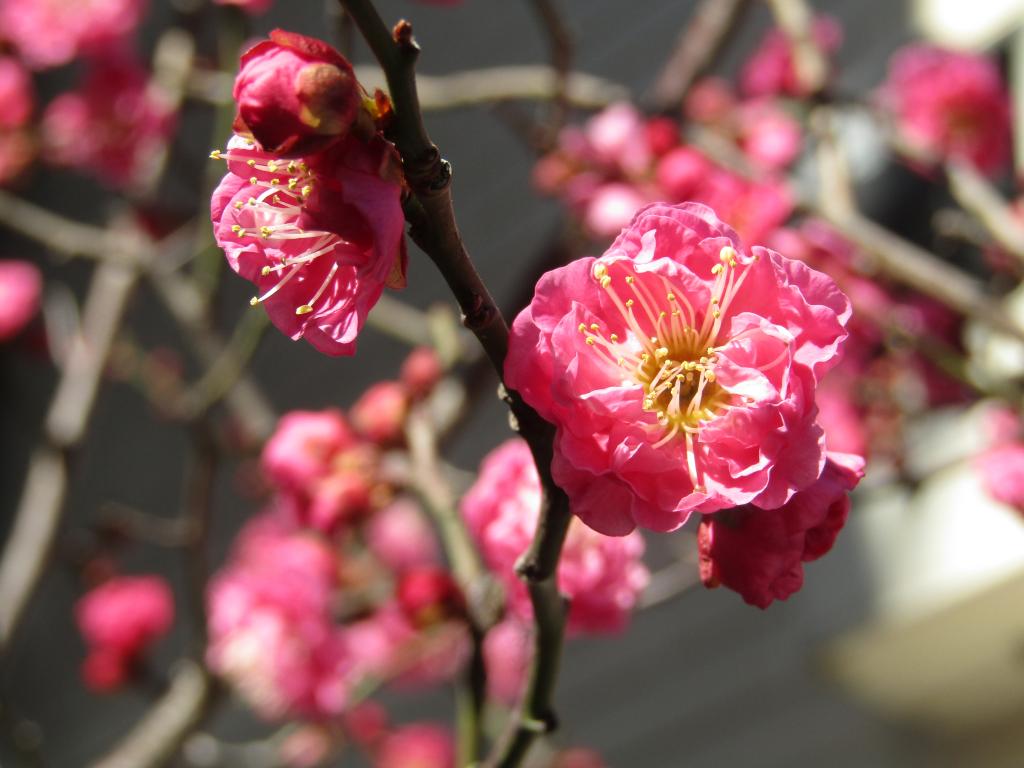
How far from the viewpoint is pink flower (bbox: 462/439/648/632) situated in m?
1.04

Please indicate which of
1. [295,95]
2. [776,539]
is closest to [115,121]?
[295,95]

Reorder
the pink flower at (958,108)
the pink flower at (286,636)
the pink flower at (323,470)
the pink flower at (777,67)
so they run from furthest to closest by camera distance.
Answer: the pink flower at (777,67)
the pink flower at (958,108)
the pink flower at (286,636)
the pink flower at (323,470)

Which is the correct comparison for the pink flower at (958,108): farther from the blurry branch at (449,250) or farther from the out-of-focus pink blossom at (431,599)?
the blurry branch at (449,250)

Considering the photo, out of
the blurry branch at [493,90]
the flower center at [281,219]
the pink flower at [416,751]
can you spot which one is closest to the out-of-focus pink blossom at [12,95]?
the blurry branch at [493,90]

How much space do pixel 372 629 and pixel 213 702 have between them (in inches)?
12.1

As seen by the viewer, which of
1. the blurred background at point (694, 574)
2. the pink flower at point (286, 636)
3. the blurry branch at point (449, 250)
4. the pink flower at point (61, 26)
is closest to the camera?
the blurry branch at point (449, 250)

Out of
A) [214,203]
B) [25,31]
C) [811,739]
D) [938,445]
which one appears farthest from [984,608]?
[25,31]

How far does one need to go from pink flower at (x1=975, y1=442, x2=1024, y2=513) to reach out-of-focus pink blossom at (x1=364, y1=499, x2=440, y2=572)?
4.69ft

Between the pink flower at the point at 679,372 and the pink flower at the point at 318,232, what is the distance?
0.32 feet

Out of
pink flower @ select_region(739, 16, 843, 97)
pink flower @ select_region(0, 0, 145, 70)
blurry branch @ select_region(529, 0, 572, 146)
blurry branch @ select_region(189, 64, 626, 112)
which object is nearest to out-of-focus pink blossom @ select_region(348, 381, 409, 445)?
blurry branch @ select_region(189, 64, 626, 112)

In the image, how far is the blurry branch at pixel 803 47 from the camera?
1.76 metres

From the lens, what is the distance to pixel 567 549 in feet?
3.50

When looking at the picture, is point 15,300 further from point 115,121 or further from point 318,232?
point 318,232

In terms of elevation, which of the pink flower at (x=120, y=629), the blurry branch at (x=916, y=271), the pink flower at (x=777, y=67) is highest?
the pink flower at (x=777, y=67)
